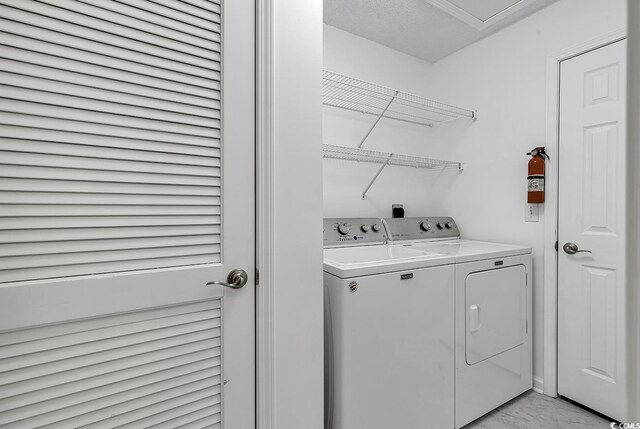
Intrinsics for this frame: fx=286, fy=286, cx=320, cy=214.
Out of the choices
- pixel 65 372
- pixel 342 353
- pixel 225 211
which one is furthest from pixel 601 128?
pixel 65 372

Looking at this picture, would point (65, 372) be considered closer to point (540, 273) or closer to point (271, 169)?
point (271, 169)

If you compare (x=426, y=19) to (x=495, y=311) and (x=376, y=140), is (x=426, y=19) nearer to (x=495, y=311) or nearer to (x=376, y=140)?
(x=376, y=140)

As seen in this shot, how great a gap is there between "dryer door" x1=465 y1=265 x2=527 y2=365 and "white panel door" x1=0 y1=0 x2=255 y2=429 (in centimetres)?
133

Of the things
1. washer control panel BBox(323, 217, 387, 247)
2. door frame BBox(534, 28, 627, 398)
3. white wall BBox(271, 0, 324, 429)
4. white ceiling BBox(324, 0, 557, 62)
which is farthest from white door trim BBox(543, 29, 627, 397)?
white wall BBox(271, 0, 324, 429)

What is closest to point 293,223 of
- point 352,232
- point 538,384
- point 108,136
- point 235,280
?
point 235,280

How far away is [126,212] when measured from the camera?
3.10 feet

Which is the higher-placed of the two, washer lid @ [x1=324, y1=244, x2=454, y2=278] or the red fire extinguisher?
the red fire extinguisher

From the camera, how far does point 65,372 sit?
87 centimetres

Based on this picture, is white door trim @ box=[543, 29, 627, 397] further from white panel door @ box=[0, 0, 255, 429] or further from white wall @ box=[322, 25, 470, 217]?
white panel door @ box=[0, 0, 255, 429]

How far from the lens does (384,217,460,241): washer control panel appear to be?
222 centimetres

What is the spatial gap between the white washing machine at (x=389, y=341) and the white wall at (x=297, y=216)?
14cm

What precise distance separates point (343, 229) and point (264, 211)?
0.95m

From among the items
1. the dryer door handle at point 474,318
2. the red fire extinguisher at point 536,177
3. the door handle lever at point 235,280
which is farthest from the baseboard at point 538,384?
the door handle lever at point 235,280

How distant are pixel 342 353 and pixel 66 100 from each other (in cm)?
138
